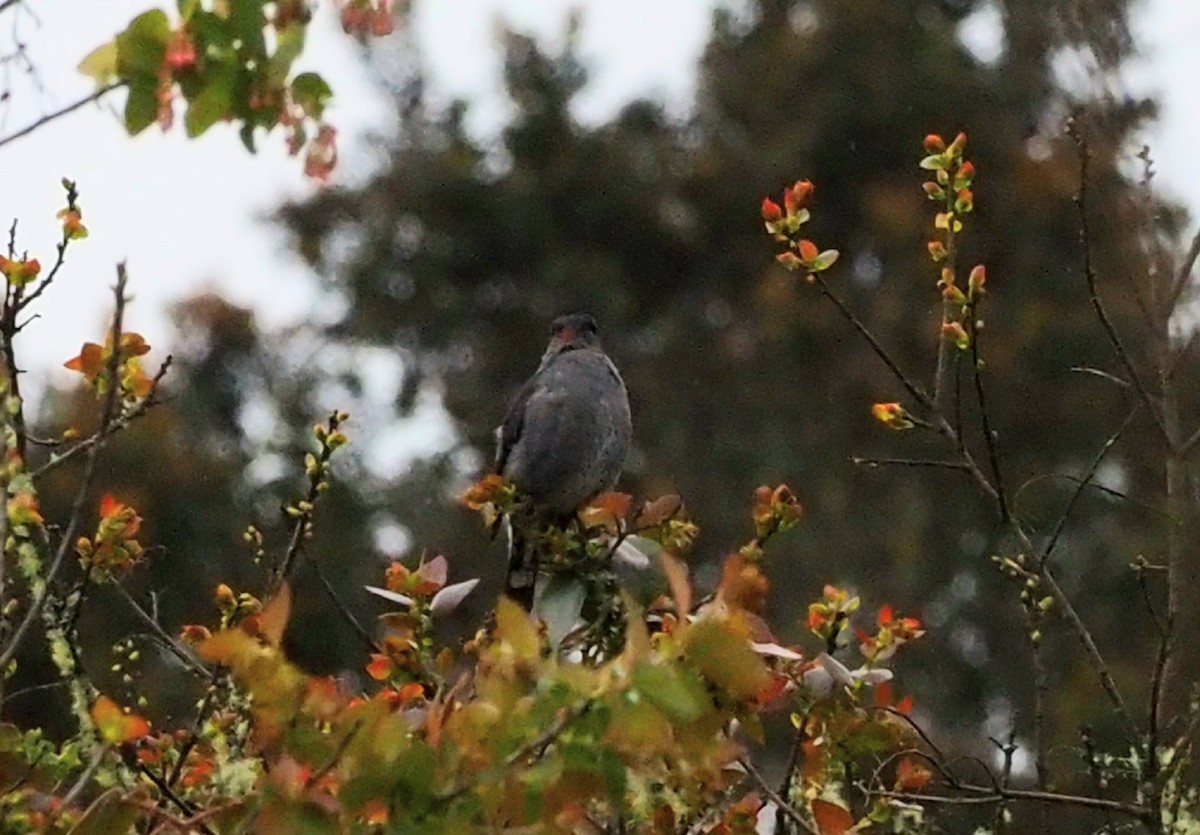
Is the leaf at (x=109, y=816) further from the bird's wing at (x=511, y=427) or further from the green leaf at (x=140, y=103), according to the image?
the bird's wing at (x=511, y=427)

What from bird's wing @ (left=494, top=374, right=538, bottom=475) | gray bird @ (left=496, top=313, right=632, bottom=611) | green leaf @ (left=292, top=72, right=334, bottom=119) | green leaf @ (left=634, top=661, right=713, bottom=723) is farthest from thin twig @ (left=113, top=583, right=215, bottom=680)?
bird's wing @ (left=494, top=374, right=538, bottom=475)

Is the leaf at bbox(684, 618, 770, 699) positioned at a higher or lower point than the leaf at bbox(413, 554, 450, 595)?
lower

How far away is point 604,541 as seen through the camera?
2.44m

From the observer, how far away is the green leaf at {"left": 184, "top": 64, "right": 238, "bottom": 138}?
1.36 m

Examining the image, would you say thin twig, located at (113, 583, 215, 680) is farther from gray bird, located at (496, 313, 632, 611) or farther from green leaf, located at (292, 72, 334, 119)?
gray bird, located at (496, 313, 632, 611)

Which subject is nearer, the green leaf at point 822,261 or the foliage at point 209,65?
the foliage at point 209,65

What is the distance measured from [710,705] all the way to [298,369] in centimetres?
895

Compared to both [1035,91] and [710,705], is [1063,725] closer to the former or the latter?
[1035,91]

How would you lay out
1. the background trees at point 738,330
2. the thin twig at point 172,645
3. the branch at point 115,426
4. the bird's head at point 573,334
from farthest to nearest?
1. the background trees at point 738,330
2. the bird's head at point 573,334
3. the thin twig at point 172,645
4. the branch at point 115,426

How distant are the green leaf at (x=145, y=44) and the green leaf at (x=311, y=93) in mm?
112

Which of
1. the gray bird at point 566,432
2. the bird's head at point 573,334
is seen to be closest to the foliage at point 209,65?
the gray bird at point 566,432

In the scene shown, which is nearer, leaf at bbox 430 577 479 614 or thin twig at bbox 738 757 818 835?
thin twig at bbox 738 757 818 835

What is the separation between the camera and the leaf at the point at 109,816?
4.40 feet

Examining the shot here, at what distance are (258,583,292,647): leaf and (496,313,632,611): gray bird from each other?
2107 mm
